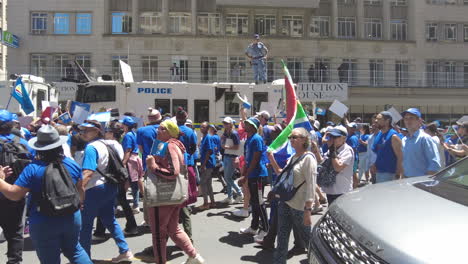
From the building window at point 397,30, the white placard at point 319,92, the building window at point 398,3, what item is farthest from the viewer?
the building window at point 398,3

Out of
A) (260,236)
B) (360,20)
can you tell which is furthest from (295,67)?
(260,236)

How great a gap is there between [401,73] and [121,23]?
77.1 feet

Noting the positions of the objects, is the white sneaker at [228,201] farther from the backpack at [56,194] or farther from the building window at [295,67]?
the building window at [295,67]

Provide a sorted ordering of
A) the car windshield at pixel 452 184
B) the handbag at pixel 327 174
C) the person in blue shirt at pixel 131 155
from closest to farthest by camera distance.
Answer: the car windshield at pixel 452 184 < the handbag at pixel 327 174 < the person in blue shirt at pixel 131 155

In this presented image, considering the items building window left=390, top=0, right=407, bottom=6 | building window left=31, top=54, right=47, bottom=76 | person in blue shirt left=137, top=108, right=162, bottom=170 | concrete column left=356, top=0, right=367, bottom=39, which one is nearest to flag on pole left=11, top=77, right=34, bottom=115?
person in blue shirt left=137, top=108, right=162, bottom=170

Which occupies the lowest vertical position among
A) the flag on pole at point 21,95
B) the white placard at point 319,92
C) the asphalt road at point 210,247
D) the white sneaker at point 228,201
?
the asphalt road at point 210,247

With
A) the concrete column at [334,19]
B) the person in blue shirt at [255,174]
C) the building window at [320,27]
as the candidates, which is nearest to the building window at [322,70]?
the building window at [320,27]

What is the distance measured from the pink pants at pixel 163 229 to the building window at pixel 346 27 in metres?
30.7

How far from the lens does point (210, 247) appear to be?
5551mm

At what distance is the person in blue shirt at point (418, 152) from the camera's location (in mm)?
4688

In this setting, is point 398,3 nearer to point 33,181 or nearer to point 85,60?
point 85,60

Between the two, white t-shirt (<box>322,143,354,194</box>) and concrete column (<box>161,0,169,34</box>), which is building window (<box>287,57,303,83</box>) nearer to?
concrete column (<box>161,0,169,34</box>)

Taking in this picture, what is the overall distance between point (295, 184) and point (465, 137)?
520 cm

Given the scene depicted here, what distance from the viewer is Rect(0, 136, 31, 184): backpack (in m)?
4.20
